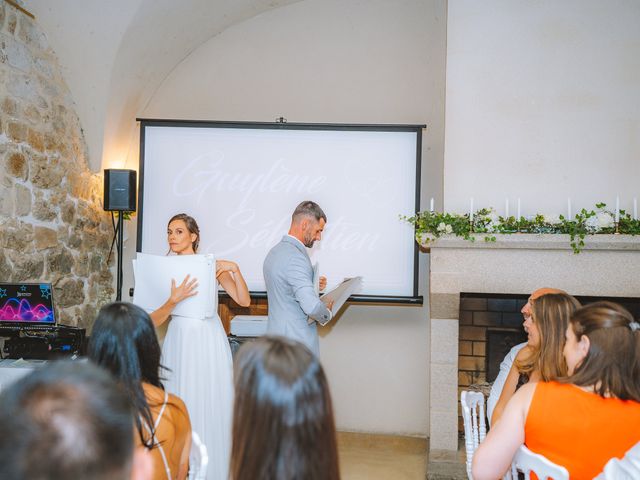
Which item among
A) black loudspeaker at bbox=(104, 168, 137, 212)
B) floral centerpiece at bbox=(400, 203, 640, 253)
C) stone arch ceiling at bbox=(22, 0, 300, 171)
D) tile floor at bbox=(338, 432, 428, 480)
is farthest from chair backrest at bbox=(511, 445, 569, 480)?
stone arch ceiling at bbox=(22, 0, 300, 171)

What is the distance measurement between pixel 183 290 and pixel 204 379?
1.56 ft

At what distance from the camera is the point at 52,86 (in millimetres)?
3908

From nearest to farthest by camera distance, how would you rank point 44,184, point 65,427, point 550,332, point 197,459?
point 65,427
point 197,459
point 550,332
point 44,184

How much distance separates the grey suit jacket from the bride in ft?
1.06

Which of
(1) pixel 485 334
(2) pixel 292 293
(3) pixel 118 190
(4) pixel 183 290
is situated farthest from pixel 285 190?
(1) pixel 485 334

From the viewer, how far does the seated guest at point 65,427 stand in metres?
0.59

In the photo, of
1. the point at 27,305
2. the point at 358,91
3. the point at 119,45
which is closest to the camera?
the point at 27,305

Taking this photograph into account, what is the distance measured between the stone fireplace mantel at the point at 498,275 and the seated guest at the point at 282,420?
2845 mm

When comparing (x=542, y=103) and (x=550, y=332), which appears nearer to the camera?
(x=550, y=332)

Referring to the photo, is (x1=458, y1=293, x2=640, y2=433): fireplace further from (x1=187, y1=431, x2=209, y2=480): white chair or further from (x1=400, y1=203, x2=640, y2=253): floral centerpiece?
(x1=187, y1=431, x2=209, y2=480): white chair

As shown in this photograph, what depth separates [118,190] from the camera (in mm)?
4254

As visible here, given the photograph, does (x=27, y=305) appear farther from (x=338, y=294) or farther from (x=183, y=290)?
(x=338, y=294)

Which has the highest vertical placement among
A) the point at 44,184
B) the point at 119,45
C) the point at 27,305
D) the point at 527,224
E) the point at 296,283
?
the point at 119,45

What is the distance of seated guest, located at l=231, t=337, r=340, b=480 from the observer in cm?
98
